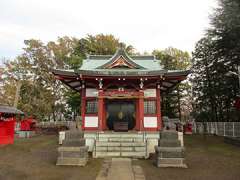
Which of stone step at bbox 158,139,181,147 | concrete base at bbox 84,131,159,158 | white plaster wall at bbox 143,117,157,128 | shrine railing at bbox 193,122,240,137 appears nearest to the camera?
stone step at bbox 158,139,181,147

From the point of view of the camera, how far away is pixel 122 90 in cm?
1436

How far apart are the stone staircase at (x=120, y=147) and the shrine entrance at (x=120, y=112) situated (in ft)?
9.85

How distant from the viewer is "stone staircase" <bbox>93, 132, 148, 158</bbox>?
10.9m

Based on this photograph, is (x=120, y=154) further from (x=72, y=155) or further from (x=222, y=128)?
(x=222, y=128)

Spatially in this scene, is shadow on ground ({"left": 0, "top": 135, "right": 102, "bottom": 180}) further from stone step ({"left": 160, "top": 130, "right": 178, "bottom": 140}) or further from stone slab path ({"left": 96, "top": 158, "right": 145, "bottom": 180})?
stone step ({"left": 160, "top": 130, "right": 178, "bottom": 140})

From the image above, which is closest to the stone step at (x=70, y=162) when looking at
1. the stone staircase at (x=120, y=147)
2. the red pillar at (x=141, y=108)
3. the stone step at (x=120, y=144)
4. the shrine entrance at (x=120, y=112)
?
the stone staircase at (x=120, y=147)

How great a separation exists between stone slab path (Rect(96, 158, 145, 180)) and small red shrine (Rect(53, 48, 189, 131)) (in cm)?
423

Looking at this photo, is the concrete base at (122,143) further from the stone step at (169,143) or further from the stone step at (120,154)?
the stone step at (169,143)

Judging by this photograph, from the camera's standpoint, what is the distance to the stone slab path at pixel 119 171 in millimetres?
7039

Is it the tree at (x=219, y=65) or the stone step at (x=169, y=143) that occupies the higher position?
the tree at (x=219, y=65)

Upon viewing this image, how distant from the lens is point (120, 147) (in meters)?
11.3

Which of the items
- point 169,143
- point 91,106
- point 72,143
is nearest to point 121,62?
point 91,106

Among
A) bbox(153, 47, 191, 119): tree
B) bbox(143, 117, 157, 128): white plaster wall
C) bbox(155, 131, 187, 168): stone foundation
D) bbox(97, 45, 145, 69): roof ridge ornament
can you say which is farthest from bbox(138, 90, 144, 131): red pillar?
bbox(153, 47, 191, 119): tree

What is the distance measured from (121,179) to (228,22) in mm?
12910
